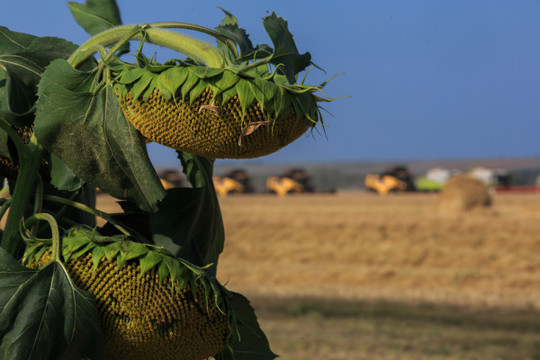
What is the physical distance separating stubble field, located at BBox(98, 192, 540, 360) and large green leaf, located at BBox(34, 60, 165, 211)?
714 cm

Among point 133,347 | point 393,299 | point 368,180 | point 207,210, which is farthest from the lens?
point 368,180

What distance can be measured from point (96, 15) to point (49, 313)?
721 millimetres

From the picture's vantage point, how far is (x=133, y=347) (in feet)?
4.73

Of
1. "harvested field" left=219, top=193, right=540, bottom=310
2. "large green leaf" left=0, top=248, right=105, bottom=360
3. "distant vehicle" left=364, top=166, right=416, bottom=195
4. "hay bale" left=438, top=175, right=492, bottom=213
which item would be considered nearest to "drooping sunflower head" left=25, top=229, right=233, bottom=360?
"large green leaf" left=0, top=248, right=105, bottom=360

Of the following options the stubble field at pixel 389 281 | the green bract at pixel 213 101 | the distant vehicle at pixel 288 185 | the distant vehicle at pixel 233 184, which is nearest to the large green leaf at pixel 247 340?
the green bract at pixel 213 101

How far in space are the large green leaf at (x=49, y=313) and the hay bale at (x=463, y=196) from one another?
20382mm

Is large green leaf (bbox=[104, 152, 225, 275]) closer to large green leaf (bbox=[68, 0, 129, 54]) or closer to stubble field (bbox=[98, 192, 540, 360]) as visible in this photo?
large green leaf (bbox=[68, 0, 129, 54])

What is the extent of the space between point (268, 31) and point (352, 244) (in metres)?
14.4

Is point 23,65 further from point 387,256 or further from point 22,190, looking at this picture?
point 387,256

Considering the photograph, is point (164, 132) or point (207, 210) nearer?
point (164, 132)

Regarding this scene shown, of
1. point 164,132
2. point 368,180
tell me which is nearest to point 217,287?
point 164,132

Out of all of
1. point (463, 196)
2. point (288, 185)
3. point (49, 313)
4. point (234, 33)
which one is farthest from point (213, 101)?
point (288, 185)

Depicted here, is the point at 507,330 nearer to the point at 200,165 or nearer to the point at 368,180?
the point at 200,165

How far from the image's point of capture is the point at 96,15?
1841mm
